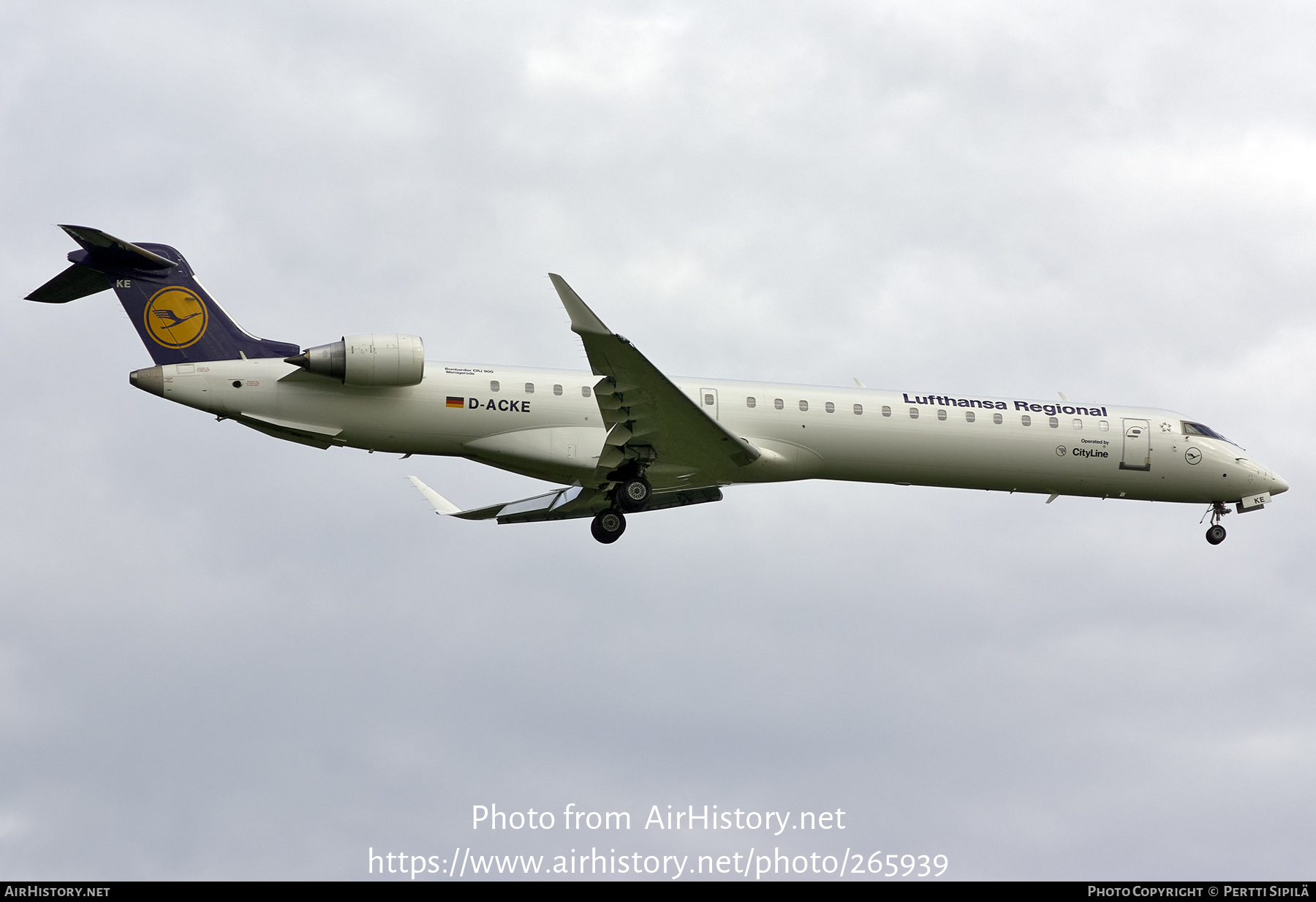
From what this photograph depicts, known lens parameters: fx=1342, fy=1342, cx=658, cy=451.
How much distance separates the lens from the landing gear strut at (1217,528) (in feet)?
89.6

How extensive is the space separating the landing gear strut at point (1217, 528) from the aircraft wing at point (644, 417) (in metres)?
10.3

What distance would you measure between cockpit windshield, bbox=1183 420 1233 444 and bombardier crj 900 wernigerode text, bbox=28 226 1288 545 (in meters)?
1.31

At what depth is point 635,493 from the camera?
23.7 metres

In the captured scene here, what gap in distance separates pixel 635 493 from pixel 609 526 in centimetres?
93

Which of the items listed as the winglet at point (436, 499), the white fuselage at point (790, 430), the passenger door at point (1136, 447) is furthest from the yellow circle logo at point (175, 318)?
the passenger door at point (1136, 447)

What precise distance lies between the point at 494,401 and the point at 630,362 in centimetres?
301

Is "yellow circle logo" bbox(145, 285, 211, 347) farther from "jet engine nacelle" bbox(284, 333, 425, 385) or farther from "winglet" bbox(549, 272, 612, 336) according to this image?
"winglet" bbox(549, 272, 612, 336)

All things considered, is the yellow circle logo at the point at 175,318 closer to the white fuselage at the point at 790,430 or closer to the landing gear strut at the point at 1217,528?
the white fuselage at the point at 790,430

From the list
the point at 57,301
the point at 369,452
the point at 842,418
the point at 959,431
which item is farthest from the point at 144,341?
the point at 959,431

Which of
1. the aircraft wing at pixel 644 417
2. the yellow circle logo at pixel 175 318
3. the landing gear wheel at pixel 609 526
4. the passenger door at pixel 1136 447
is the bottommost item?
the landing gear wheel at pixel 609 526

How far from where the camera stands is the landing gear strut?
27.3 m
